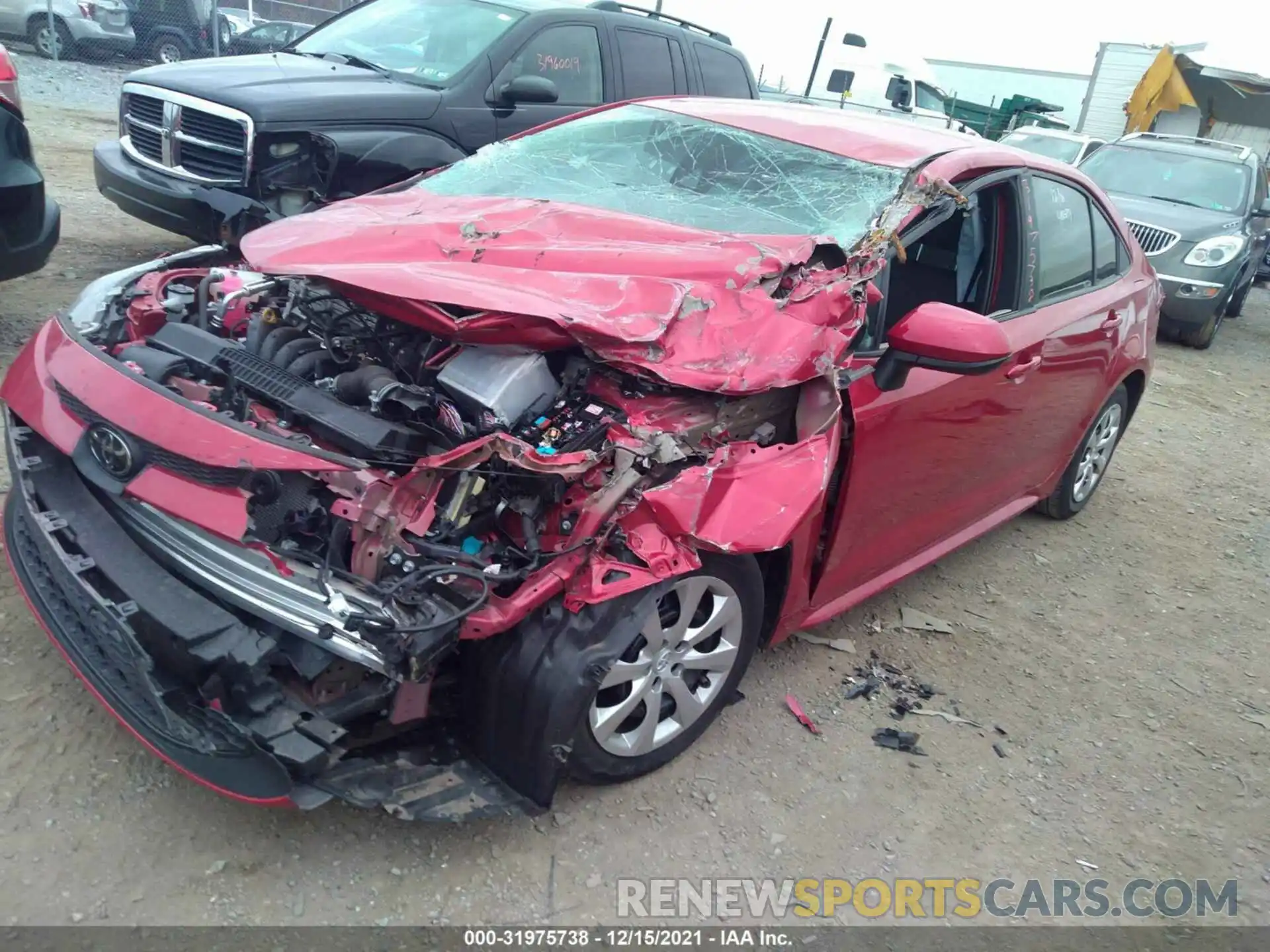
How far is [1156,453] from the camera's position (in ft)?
20.7

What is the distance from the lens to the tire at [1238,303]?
11.1 m

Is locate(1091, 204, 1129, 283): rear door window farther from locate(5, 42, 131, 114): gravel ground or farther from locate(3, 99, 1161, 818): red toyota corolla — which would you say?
locate(5, 42, 131, 114): gravel ground

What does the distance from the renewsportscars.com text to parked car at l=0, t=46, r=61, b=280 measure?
13.1 ft

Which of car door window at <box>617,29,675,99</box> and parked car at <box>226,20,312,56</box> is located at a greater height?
car door window at <box>617,29,675,99</box>

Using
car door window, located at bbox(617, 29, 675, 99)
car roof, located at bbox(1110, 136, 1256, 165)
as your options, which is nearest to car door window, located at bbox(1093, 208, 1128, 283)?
car door window, located at bbox(617, 29, 675, 99)

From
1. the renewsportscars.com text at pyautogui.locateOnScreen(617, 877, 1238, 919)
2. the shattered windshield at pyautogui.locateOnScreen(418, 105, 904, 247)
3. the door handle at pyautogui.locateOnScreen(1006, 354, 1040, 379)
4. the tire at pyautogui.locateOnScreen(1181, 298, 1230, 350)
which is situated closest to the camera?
the renewsportscars.com text at pyautogui.locateOnScreen(617, 877, 1238, 919)

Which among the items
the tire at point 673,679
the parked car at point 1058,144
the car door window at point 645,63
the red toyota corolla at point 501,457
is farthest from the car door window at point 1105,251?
the parked car at point 1058,144

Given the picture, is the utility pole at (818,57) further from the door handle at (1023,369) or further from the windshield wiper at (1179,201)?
the door handle at (1023,369)

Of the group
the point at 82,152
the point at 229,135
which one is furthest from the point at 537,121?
the point at 82,152

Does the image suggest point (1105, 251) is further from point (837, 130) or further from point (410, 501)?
point (410, 501)

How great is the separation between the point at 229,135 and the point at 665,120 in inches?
120

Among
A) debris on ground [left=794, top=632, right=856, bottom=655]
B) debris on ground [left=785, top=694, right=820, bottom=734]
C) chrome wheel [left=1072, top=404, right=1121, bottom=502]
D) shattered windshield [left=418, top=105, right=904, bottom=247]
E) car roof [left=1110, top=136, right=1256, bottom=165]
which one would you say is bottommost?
debris on ground [left=794, top=632, right=856, bottom=655]

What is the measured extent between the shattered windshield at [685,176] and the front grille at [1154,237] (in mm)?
7190

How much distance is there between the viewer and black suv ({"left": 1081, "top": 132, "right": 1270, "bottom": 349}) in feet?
29.7
